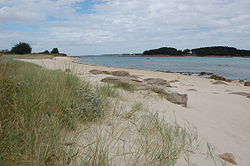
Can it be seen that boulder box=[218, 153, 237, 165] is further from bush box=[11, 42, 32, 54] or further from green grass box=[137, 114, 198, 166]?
bush box=[11, 42, 32, 54]

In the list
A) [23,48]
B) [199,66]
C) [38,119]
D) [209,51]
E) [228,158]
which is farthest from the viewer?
[209,51]

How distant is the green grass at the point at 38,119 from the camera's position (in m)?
1.92

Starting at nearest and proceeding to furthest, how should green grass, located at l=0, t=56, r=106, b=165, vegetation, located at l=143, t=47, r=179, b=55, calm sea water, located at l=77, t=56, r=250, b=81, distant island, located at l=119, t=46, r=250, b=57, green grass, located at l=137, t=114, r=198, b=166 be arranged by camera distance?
green grass, located at l=0, t=56, r=106, b=165
green grass, located at l=137, t=114, r=198, b=166
calm sea water, located at l=77, t=56, r=250, b=81
distant island, located at l=119, t=46, r=250, b=57
vegetation, located at l=143, t=47, r=179, b=55

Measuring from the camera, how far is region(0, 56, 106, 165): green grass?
192 centimetres

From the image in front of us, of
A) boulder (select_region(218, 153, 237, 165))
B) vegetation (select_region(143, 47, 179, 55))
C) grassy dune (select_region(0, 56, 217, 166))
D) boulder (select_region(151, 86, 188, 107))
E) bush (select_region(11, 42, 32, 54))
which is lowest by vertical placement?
boulder (select_region(218, 153, 237, 165))

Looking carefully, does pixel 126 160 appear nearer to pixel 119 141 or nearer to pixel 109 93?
pixel 119 141

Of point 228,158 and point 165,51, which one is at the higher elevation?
point 165,51

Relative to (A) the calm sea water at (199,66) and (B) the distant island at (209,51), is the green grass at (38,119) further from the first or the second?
(B) the distant island at (209,51)

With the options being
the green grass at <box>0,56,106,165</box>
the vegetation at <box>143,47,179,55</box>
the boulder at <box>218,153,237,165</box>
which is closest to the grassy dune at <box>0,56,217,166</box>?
the green grass at <box>0,56,106,165</box>

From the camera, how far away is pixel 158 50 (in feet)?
332

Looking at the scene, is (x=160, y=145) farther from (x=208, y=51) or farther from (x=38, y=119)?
(x=208, y=51)

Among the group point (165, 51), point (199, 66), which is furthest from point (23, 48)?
point (165, 51)

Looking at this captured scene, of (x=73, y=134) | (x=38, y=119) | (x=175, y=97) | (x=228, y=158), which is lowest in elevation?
(x=228, y=158)

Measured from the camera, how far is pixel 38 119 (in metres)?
2.45
